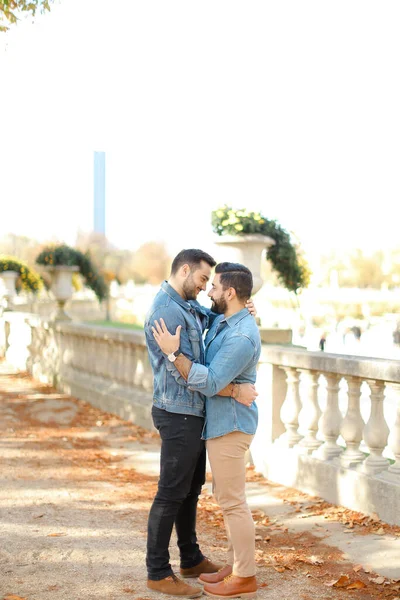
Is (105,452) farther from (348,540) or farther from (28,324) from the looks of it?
(28,324)

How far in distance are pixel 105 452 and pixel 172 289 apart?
161 inches

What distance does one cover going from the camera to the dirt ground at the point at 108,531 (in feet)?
12.0

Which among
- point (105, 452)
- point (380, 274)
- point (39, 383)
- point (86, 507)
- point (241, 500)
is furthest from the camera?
point (380, 274)

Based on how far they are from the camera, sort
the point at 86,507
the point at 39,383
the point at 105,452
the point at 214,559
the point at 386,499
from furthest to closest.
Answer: the point at 39,383, the point at 105,452, the point at 86,507, the point at 386,499, the point at 214,559

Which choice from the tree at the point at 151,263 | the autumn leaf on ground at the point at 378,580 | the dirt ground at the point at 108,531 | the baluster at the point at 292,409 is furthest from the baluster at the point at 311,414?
the tree at the point at 151,263

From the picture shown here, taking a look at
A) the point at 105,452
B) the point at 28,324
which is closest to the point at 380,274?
Answer: the point at 28,324

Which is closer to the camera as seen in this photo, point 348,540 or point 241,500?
point 241,500

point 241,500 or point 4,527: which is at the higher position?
point 241,500

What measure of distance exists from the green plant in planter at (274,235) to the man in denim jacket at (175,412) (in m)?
4.39

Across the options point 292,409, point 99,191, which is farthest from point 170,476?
point 99,191

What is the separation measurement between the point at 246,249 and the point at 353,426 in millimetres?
3445

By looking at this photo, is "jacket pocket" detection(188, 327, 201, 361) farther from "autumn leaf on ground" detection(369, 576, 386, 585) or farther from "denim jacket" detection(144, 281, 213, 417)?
"autumn leaf on ground" detection(369, 576, 386, 585)

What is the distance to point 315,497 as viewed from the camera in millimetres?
5355

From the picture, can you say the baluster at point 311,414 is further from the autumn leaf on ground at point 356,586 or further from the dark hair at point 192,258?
the dark hair at point 192,258
